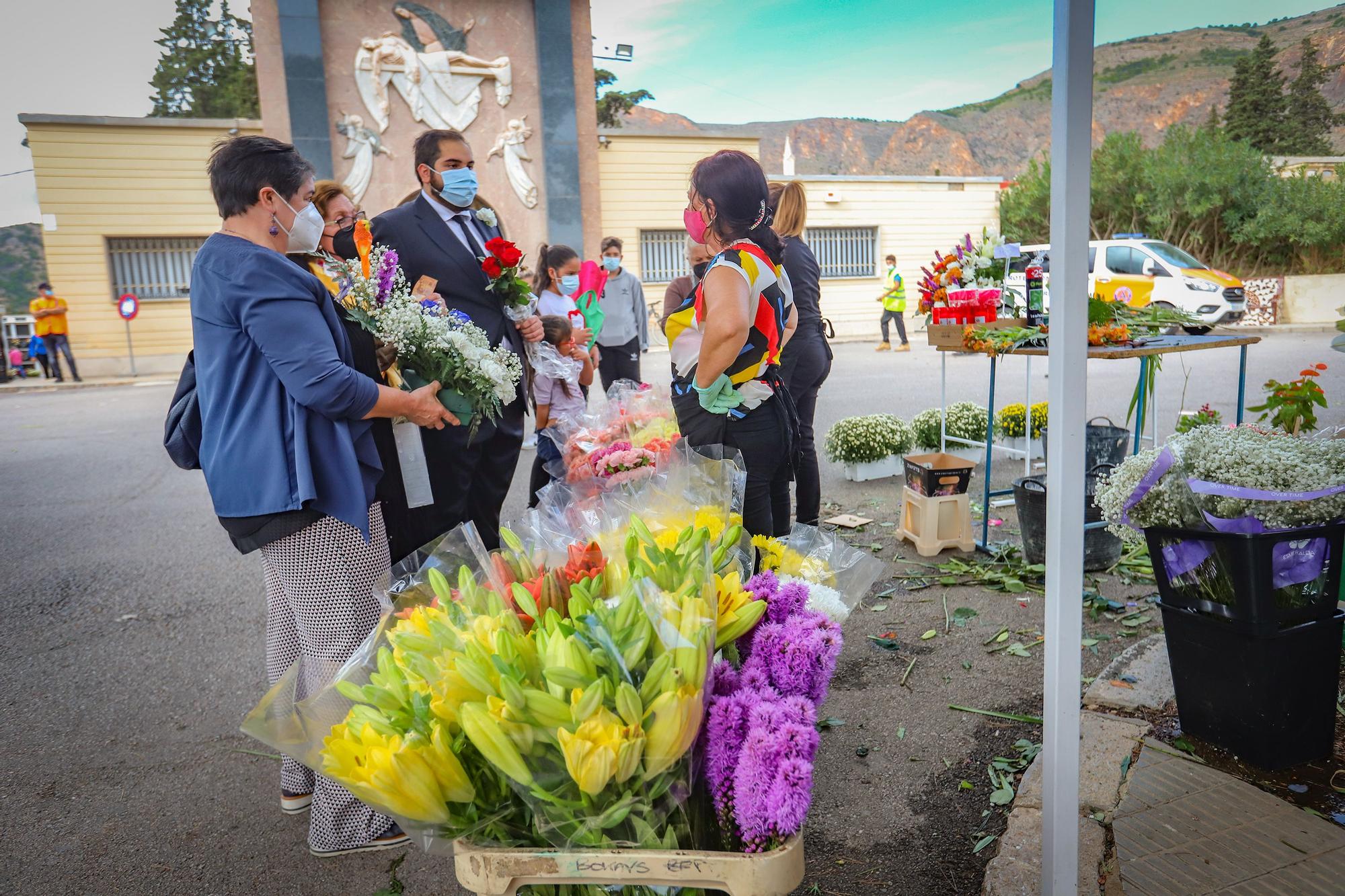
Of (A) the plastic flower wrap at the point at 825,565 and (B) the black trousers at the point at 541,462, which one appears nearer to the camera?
(A) the plastic flower wrap at the point at 825,565

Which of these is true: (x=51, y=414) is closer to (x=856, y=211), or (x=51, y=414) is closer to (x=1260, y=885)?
(x=1260, y=885)

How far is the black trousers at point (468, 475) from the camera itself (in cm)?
312

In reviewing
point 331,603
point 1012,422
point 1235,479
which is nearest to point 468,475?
point 331,603

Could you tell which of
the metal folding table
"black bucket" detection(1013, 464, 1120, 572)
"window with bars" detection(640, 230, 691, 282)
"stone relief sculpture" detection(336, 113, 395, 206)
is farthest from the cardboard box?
"window with bars" detection(640, 230, 691, 282)

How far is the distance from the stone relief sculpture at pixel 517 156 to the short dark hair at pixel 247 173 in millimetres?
16562

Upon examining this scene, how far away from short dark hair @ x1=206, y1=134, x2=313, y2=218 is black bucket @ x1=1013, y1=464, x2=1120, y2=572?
3.48 meters

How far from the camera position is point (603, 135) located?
19.6 meters

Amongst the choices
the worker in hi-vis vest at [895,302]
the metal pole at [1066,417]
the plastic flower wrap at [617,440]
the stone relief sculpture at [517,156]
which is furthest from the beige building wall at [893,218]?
the metal pole at [1066,417]

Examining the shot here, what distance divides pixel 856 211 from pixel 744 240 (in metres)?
21.0

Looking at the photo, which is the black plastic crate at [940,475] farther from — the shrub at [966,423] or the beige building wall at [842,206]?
the beige building wall at [842,206]

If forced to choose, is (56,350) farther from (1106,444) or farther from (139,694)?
(1106,444)

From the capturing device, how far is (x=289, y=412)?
7.33 feet

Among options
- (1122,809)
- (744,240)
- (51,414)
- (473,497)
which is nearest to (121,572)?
(473,497)

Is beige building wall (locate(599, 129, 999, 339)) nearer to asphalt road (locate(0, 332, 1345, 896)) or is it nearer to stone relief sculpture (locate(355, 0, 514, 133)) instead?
stone relief sculpture (locate(355, 0, 514, 133))
